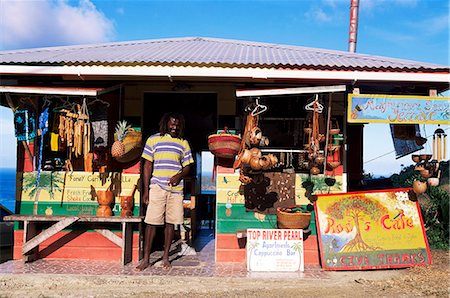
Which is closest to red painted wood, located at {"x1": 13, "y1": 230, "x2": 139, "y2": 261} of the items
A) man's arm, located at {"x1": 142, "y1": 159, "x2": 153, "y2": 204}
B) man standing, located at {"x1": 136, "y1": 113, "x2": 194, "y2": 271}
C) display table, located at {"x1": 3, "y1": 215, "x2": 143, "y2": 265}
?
display table, located at {"x1": 3, "y1": 215, "x2": 143, "y2": 265}

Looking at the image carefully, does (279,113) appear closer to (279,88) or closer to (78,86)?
(279,88)

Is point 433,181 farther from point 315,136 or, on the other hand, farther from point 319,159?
point 315,136

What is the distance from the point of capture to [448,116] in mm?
5895

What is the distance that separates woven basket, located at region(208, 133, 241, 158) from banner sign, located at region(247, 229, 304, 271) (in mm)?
1241

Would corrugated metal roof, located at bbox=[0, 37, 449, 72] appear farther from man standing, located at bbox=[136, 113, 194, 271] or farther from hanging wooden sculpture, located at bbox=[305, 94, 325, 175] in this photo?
man standing, located at bbox=[136, 113, 194, 271]

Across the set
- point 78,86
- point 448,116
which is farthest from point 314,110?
point 78,86

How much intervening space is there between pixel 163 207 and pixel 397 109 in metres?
3.71

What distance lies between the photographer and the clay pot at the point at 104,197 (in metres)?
6.49

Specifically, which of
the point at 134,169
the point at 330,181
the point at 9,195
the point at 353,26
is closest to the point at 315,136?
the point at 330,181

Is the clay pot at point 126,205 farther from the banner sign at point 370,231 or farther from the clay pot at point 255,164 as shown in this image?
the banner sign at point 370,231

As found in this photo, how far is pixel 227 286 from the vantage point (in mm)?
5320

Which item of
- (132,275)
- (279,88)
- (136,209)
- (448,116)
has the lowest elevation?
(132,275)

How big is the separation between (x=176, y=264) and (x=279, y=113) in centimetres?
298

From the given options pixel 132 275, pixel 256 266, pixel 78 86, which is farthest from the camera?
pixel 78 86
